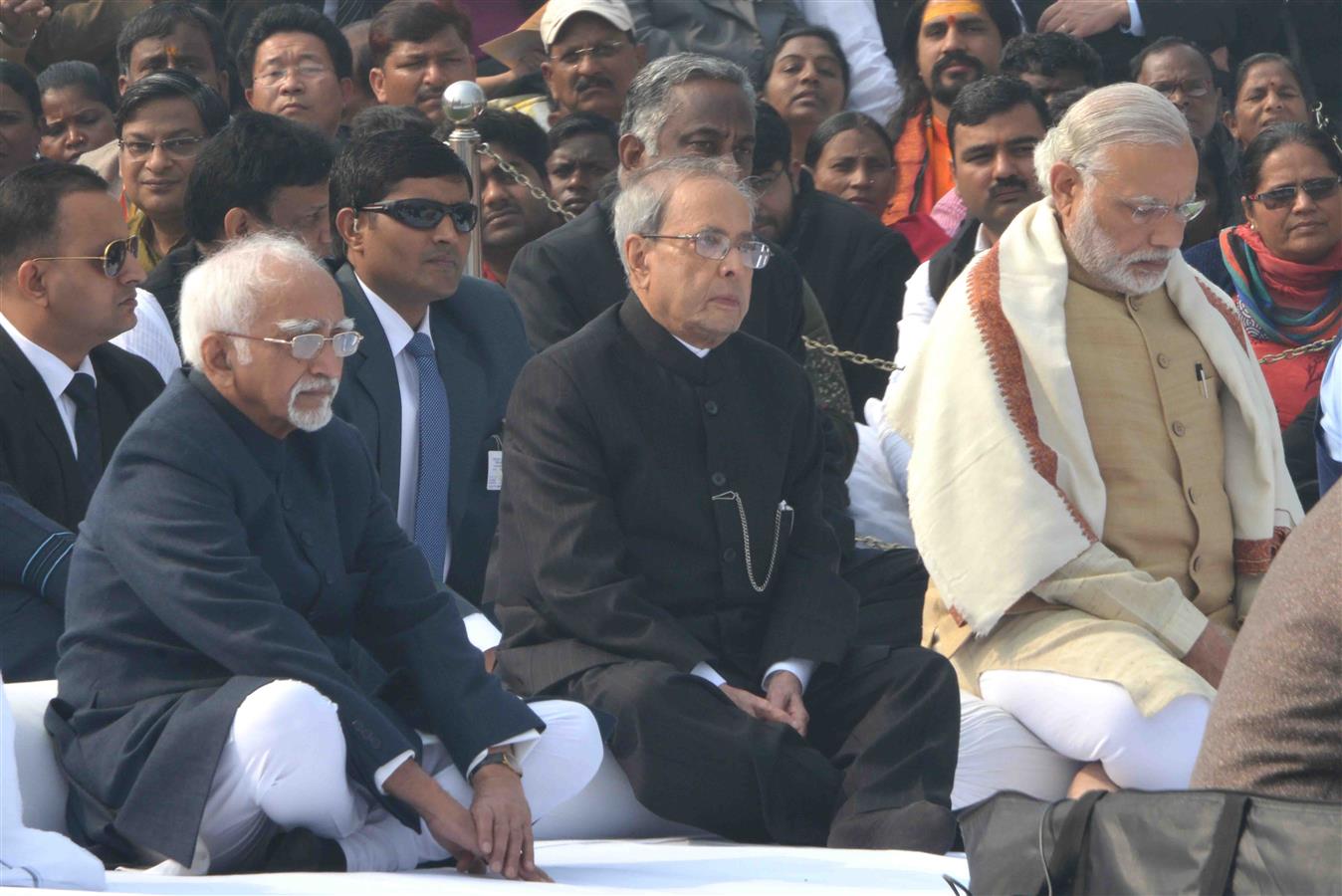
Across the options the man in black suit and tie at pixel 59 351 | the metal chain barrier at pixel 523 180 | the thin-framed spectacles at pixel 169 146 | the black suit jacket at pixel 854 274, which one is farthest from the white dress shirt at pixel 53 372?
the black suit jacket at pixel 854 274

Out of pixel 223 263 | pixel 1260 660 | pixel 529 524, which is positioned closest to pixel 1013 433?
pixel 529 524

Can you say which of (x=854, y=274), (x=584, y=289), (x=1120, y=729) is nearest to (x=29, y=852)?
(x=1120, y=729)

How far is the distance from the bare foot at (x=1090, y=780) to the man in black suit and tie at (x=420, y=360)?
157 centimetres

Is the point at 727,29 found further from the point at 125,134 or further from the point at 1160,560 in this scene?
the point at 1160,560

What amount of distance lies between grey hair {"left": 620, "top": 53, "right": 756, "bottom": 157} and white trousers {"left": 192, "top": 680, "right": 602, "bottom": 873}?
8.27ft

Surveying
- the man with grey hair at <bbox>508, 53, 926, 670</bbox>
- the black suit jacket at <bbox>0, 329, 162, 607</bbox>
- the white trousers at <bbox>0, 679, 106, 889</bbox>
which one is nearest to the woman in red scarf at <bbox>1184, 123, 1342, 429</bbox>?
the man with grey hair at <bbox>508, 53, 926, 670</bbox>

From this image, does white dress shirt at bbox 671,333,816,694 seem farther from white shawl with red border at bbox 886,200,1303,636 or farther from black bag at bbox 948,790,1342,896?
black bag at bbox 948,790,1342,896

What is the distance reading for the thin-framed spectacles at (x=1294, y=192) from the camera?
22.8 feet

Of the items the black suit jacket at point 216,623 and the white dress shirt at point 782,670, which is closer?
the black suit jacket at point 216,623

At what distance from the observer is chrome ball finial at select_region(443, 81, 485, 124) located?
6.36 m

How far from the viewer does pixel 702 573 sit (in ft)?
15.4

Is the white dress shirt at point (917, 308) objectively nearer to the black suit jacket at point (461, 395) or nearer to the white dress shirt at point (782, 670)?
the black suit jacket at point (461, 395)

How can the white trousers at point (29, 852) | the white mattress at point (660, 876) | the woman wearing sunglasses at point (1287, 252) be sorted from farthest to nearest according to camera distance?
the woman wearing sunglasses at point (1287, 252) < the white mattress at point (660, 876) < the white trousers at point (29, 852)

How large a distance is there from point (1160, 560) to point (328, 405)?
2.08m
